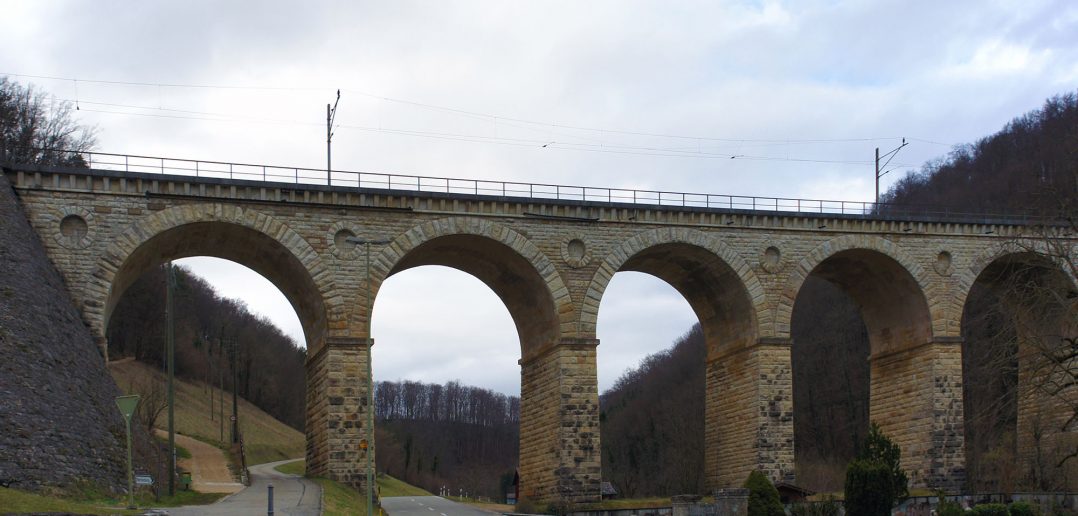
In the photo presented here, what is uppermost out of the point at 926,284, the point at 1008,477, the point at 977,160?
the point at 977,160

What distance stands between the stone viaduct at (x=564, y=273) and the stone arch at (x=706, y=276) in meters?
0.08

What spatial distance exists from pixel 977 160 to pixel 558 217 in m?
51.9

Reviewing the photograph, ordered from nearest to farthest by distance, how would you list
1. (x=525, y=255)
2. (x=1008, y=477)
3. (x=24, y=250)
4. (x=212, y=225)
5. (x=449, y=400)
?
(x=24, y=250), (x=212, y=225), (x=525, y=255), (x=1008, y=477), (x=449, y=400)

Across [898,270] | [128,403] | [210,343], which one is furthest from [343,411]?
[210,343]

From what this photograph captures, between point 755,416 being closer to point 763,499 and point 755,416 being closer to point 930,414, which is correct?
point 763,499

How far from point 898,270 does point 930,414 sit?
214 inches

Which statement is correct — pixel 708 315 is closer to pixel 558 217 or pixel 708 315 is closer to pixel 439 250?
pixel 558 217

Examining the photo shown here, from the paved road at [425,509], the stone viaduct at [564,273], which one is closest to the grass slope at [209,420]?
the paved road at [425,509]

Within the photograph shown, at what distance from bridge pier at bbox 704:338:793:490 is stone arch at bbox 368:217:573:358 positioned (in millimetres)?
7232

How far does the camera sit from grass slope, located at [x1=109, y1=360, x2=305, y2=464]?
67750 mm

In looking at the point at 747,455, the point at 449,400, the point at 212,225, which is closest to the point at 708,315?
the point at 747,455

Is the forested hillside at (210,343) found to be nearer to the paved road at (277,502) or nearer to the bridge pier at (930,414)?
the paved road at (277,502)

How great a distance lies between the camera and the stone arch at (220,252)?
3334cm

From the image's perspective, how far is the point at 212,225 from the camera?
113ft
